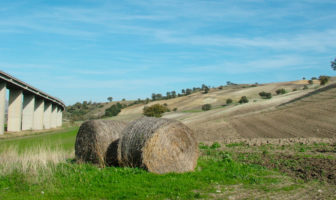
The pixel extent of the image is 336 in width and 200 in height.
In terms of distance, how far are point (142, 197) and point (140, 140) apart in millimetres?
3016

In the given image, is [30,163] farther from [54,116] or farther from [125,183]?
[54,116]

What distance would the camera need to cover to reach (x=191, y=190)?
8.79 meters

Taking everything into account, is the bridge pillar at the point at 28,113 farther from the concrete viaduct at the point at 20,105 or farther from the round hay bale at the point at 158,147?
the round hay bale at the point at 158,147

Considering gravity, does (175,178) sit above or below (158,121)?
below

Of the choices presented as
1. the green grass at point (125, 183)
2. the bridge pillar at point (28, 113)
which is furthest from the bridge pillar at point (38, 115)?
the green grass at point (125, 183)

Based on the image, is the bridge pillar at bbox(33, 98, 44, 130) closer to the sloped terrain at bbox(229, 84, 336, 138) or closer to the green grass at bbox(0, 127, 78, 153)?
the green grass at bbox(0, 127, 78, 153)

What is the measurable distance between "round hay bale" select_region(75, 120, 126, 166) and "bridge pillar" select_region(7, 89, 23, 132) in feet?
114

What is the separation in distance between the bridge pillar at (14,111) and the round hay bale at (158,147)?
3766 centimetres

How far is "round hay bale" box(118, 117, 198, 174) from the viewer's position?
35.2ft

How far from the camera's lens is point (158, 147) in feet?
35.5

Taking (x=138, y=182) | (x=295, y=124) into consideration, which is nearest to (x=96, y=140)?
(x=138, y=182)

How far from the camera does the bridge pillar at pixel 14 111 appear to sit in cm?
4408

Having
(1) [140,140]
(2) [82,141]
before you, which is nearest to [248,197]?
(1) [140,140]

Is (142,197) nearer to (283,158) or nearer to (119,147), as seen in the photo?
(119,147)
